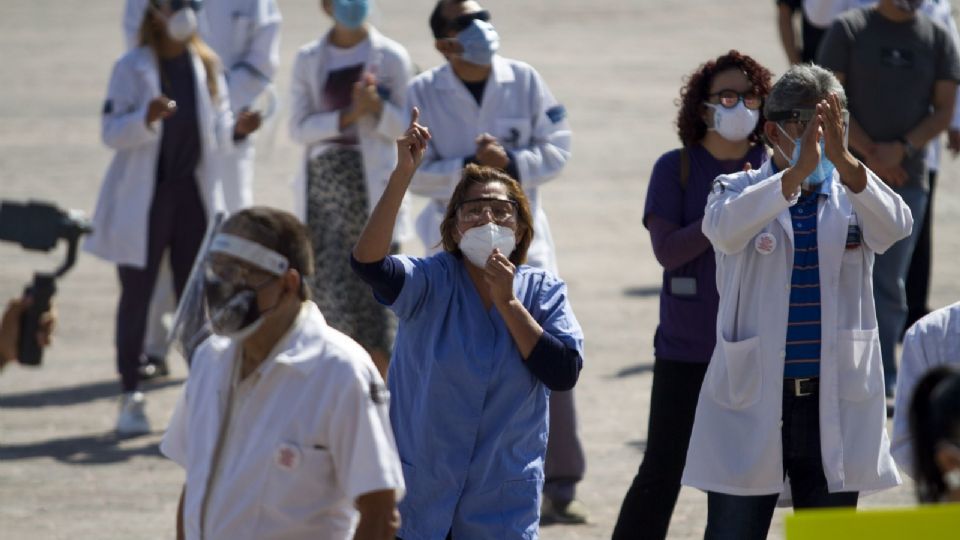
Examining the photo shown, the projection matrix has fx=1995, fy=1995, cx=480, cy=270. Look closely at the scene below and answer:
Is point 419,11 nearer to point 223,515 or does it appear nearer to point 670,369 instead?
point 670,369

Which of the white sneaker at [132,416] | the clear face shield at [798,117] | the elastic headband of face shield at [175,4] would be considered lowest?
the white sneaker at [132,416]

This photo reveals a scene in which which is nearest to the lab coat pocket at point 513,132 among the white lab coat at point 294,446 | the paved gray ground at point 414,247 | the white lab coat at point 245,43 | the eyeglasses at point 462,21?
the eyeglasses at point 462,21

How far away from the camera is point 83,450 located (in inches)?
387

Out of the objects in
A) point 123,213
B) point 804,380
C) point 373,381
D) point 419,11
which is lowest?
point 419,11

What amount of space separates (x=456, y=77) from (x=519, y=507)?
2.94 metres

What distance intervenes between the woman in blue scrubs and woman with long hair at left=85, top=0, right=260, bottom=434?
13.9 ft

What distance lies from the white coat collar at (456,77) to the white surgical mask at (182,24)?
6.67 feet

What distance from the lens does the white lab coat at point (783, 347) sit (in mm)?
6020

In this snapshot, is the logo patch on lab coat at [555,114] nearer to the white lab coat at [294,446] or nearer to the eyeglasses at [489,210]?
the eyeglasses at [489,210]

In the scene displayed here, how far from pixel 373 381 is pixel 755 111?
243 cm

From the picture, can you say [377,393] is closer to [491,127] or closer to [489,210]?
[489,210]

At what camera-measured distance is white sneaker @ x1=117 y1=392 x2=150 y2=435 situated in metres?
10.0

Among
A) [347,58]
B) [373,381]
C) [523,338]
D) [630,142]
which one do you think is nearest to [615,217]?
[630,142]

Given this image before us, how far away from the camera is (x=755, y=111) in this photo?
22.3 ft
